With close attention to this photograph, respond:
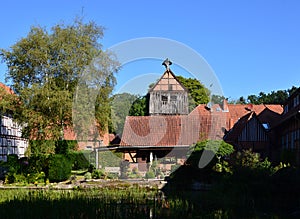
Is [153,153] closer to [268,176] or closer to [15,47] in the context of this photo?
[15,47]

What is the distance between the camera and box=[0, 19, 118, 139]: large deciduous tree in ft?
77.7

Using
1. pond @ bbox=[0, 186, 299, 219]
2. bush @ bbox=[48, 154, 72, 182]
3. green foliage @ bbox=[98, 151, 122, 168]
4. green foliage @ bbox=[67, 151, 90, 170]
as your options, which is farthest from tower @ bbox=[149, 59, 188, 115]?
pond @ bbox=[0, 186, 299, 219]

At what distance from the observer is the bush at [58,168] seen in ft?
72.7

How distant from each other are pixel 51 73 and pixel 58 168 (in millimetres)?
5640

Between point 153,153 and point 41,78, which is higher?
point 41,78

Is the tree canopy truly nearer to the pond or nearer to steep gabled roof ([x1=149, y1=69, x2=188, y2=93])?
steep gabled roof ([x1=149, y1=69, x2=188, y2=93])

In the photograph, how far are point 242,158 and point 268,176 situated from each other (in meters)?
5.05

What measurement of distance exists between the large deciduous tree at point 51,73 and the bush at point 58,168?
235 cm

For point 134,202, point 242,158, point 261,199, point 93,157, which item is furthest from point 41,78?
point 261,199

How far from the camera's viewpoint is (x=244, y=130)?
2844cm

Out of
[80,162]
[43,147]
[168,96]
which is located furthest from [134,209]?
[168,96]

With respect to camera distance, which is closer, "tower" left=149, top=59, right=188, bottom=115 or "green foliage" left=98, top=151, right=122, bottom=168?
"green foliage" left=98, top=151, right=122, bottom=168

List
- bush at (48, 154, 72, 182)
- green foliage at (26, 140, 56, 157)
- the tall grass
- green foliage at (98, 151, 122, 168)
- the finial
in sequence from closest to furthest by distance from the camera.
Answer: the tall grass → bush at (48, 154, 72, 182) → green foliage at (26, 140, 56, 157) → green foliage at (98, 151, 122, 168) → the finial

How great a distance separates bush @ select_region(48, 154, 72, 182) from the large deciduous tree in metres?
2.35
